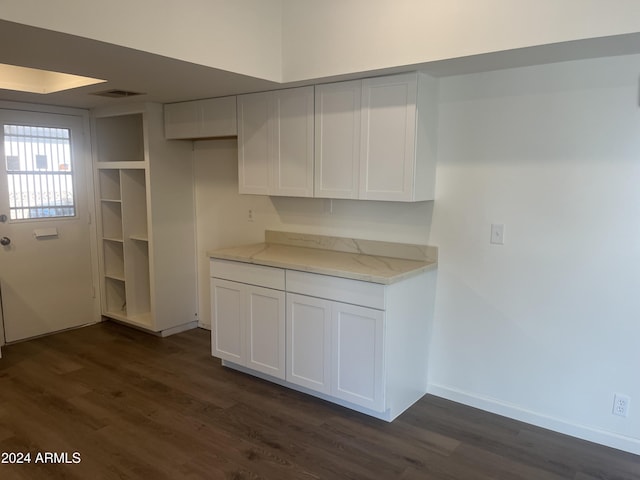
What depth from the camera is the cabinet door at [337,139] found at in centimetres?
312

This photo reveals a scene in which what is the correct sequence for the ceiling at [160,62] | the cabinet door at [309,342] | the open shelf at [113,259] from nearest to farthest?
the ceiling at [160,62] → the cabinet door at [309,342] → the open shelf at [113,259]

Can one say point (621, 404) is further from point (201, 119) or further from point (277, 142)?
point (201, 119)

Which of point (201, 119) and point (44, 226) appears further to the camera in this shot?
point (44, 226)

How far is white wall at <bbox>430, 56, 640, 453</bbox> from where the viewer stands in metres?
2.57

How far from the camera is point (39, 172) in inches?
173

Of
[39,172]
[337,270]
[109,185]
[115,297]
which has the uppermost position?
[39,172]

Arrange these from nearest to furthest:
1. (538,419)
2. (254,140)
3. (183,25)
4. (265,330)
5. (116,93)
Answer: (183,25) < (538,419) < (265,330) < (254,140) < (116,93)

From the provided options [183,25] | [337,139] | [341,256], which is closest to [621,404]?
[341,256]

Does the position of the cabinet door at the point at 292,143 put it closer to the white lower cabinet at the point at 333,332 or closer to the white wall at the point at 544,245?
the white lower cabinet at the point at 333,332

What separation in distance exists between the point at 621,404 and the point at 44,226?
4821 mm

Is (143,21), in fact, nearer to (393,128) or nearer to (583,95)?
(393,128)

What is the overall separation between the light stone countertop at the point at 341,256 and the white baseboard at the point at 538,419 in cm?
92

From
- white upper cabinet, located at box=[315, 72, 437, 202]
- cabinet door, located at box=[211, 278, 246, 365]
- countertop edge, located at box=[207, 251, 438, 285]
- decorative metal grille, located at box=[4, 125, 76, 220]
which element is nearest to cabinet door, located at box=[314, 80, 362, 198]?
white upper cabinet, located at box=[315, 72, 437, 202]

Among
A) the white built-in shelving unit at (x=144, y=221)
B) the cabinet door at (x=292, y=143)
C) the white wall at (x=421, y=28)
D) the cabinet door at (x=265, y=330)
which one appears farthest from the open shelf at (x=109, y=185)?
the white wall at (x=421, y=28)
